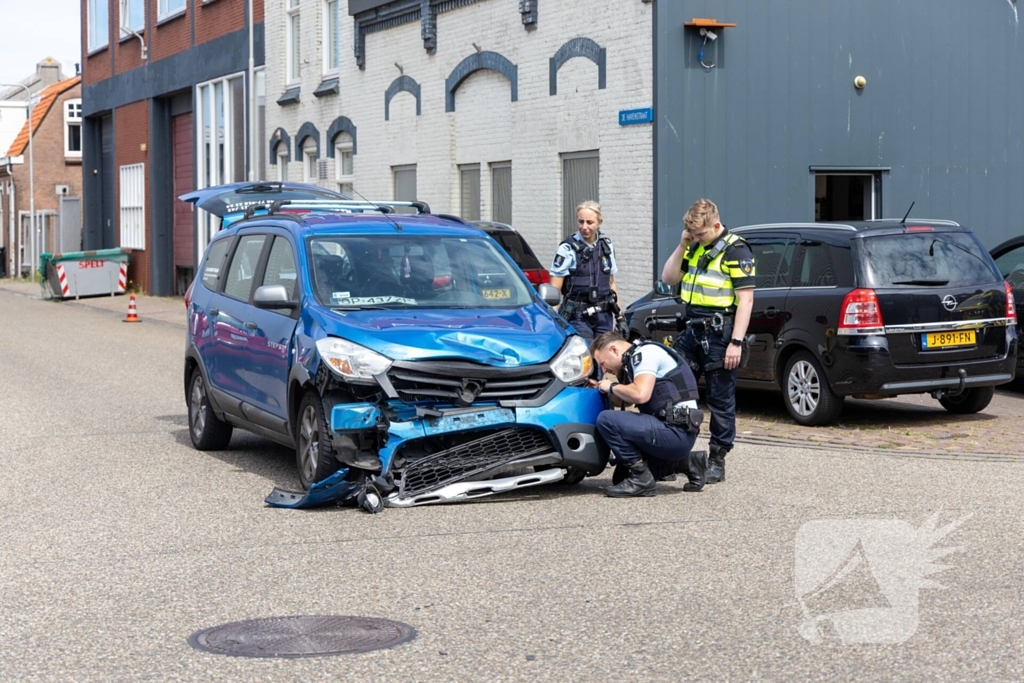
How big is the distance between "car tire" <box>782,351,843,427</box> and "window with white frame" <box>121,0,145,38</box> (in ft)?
94.7

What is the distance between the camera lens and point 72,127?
5506 centimetres

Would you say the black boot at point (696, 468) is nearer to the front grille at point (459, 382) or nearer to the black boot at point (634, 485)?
the black boot at point (634, 485)

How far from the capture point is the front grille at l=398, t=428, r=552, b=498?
321 inches

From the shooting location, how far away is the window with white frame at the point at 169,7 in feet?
114

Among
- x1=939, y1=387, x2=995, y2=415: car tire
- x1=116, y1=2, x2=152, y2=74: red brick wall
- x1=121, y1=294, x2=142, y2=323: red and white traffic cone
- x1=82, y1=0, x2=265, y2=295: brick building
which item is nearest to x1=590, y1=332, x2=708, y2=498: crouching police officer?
x1=939, y1=387, x2=995, y2=415: car tire

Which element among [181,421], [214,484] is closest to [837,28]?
[181,421]

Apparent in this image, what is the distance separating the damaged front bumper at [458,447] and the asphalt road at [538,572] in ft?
0.48

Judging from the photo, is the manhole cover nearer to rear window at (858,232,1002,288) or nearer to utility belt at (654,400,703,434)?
utility belt at (654,400,703,434)

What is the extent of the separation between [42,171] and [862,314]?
47753mm

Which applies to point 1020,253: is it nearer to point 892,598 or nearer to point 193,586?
point 892,598

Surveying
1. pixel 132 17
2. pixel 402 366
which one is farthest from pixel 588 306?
pixel 132 17

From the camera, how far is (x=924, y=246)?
1180 cm

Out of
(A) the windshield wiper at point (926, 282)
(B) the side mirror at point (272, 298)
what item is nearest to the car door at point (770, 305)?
(A) the windshield wiper at point (926, 282)

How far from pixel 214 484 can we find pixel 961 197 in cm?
1346
